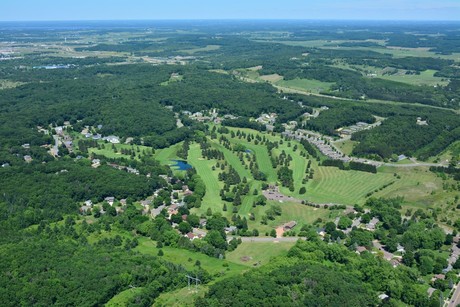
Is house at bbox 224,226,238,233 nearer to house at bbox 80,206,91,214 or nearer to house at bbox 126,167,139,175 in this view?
house at bbox 80,206,91,214

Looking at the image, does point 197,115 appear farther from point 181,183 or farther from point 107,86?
point 181,183

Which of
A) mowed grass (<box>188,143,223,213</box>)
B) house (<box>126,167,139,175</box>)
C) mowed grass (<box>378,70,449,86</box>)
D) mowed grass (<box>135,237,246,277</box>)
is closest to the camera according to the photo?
mowed grass (<box>135,237,246,277</box>)

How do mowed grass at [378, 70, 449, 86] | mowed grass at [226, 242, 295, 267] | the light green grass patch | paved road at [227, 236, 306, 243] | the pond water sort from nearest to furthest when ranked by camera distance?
mowed grass at [226, 242, 295, 267]
paved road at [227, 236, 306, 243]
the pond water
the light green grass patch
mowed grass at [378, 70, 449, 86]

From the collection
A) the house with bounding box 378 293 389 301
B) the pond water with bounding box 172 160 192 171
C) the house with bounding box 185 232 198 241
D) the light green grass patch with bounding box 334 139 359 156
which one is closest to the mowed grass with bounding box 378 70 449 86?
the light green grass patch with bounding box 334 139 359 156

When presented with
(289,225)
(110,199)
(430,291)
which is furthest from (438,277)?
(110,199)

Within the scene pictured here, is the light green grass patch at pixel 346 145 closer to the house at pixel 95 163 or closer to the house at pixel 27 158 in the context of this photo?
the house at pixel 95 163

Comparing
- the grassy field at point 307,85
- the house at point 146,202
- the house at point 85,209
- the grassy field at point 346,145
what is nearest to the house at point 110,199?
the house at point 85,209
